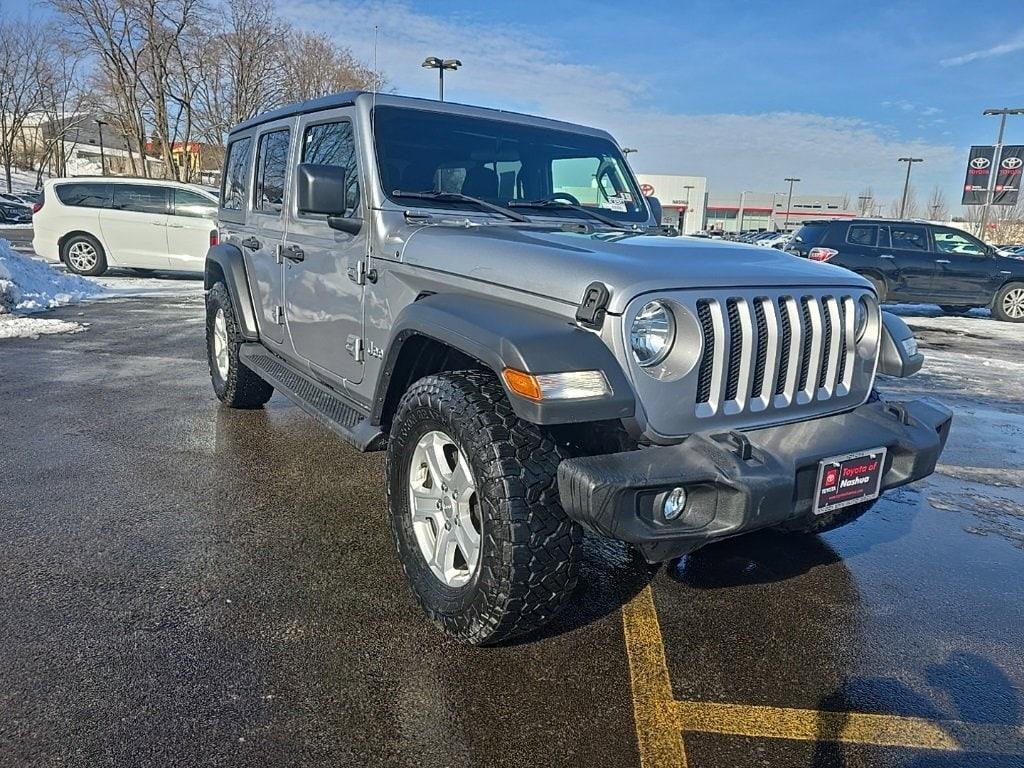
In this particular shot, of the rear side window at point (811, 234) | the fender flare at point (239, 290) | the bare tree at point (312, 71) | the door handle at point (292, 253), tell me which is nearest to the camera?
the door handle at point (292, 253)

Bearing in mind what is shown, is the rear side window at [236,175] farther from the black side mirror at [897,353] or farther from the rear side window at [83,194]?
the rear side window at [83,194]

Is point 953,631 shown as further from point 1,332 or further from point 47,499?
point 1,332

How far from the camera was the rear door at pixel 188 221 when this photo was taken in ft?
45.5

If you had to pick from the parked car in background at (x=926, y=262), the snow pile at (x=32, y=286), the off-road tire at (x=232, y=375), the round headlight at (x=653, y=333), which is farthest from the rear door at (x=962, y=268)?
the snow pile at (x=32, y=286)

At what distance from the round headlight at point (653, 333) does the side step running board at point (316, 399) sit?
1367mm

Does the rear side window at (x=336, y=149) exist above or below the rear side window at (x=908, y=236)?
above

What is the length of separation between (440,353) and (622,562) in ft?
4.45

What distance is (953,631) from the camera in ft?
9.62

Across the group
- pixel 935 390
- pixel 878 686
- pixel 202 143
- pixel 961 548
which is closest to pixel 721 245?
pixel 878 686

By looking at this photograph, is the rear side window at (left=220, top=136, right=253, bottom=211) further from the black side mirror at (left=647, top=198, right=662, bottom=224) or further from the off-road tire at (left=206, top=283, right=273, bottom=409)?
the black side mirror at (left=647, top=198, right=662, bottom=224)

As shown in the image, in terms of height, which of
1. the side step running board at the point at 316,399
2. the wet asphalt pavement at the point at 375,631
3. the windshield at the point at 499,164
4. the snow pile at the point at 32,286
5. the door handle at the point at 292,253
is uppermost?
the windshield at the point at 499,164

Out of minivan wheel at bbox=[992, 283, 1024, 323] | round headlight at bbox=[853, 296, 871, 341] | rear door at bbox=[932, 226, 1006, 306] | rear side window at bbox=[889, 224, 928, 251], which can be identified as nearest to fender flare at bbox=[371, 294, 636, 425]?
round headlight at bbox=[853, 296, 871, 341]

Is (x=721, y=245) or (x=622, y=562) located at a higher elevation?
(x=721, y=245)

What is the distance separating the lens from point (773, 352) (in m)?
2.58
